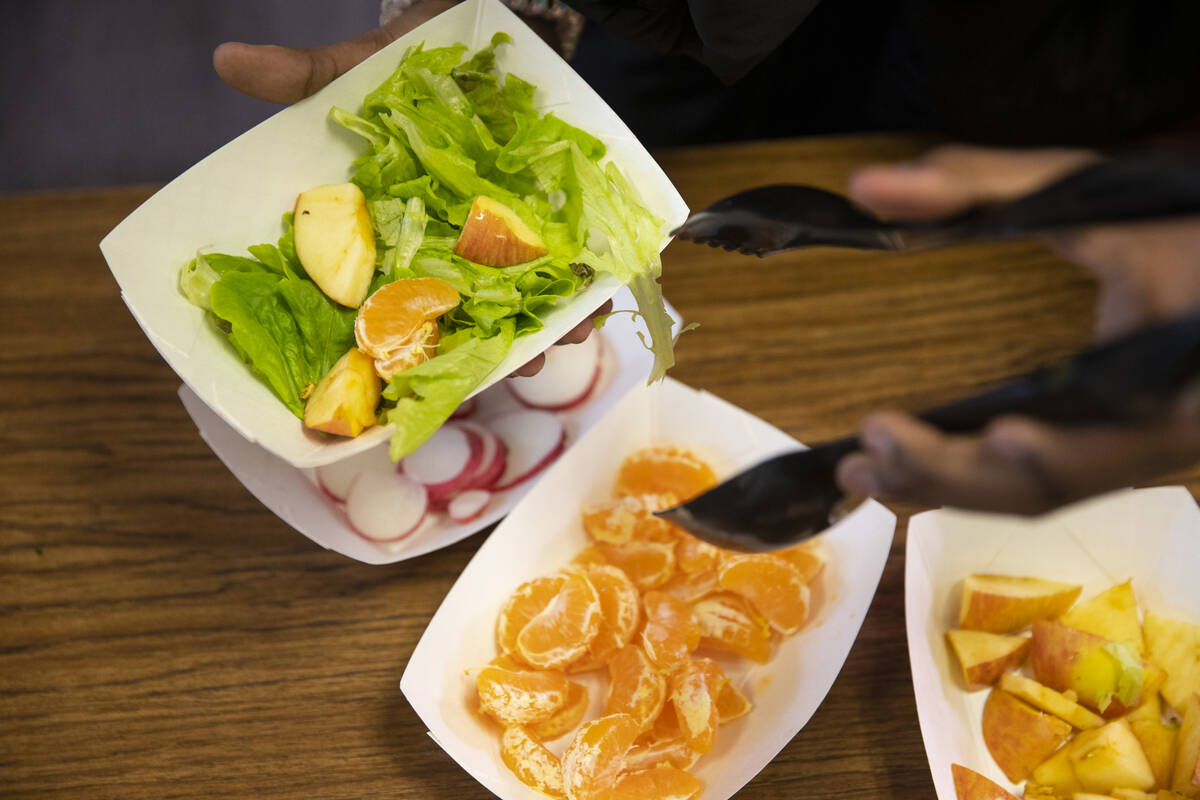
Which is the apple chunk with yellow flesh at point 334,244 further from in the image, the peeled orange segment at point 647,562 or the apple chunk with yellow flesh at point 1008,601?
the apple chunk with yellow flesh at point 1008,601

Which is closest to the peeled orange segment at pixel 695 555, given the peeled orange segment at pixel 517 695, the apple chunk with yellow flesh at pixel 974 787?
the peeled orange segment at pixel 517 695

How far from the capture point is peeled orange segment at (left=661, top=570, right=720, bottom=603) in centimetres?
116

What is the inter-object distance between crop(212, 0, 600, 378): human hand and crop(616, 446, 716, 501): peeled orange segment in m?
0.20

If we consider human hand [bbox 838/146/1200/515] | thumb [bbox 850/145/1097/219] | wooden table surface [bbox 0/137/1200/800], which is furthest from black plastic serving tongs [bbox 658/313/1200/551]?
wooden table surface [bbox 0/137/1200/800]

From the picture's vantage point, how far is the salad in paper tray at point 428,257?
1.08 m

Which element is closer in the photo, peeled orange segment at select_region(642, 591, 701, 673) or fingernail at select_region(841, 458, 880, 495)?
fingernail at select_region(841, 458, 880, 495)

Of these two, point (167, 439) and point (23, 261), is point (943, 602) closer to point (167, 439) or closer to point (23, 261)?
point (167, 439)

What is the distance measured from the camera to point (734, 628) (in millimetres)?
1102

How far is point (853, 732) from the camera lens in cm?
114

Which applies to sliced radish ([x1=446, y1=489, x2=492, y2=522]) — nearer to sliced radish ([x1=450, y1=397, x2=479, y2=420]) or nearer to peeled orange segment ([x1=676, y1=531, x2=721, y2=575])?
sliced radish ([x1=450, y1=397, x2=479, y2=420])

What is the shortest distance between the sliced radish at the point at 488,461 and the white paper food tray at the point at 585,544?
0.38ft

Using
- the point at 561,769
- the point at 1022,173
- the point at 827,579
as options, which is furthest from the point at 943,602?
the point at 1022,173

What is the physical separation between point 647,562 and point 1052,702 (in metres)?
0.52

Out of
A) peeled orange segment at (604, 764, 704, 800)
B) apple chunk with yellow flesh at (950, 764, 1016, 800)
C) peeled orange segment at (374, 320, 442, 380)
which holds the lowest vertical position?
peeled orange segment at (604, 764, 704, 800)
